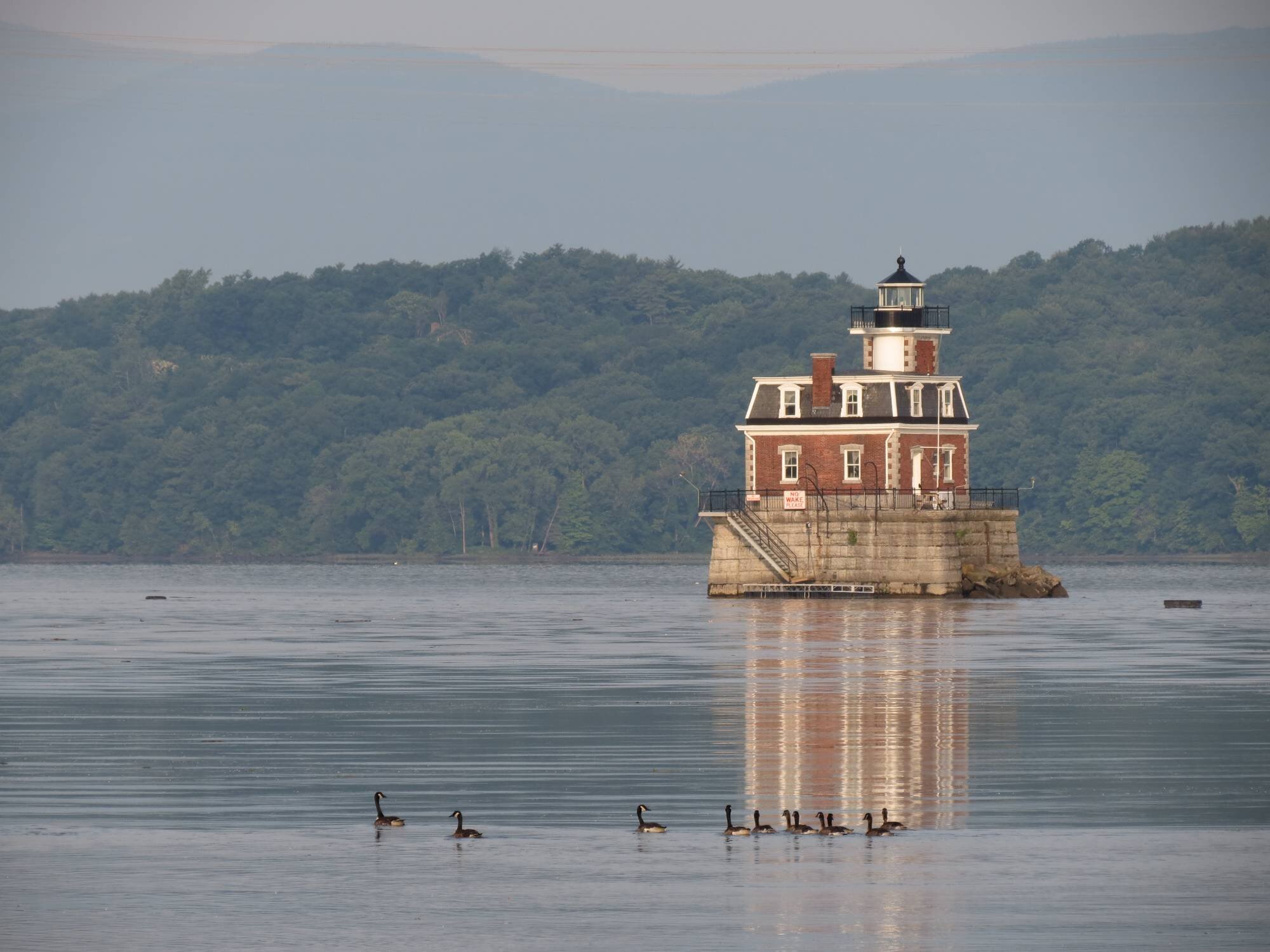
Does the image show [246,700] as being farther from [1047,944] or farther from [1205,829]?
[1047,944]

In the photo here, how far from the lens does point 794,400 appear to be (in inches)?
4213

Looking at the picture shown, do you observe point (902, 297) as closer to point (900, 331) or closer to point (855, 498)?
point (900, 331)

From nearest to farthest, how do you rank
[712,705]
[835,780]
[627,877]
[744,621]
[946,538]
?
[627,877], [835,780], [712,705], [744,621], [946,538]

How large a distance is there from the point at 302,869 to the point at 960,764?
11.8 m

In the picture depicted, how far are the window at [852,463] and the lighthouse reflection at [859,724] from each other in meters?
29.8

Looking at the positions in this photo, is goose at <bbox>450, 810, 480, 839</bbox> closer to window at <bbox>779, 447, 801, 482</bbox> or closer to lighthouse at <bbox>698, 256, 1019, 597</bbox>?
lighthouse at <bbox>698, 256, 1019, 597</bbox>

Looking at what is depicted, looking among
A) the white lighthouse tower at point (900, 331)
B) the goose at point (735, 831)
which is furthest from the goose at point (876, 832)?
the white lighthouse tower at point (900, 331)

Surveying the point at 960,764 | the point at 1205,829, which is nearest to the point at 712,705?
the point at 960,764

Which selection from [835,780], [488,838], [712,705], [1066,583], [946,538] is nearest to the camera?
[488,838]

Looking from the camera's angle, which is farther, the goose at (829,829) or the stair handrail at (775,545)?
the stair handrail at (775,545)

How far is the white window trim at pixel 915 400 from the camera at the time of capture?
106438mm

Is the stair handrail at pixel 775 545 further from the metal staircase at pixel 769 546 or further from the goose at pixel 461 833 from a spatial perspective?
the goose at pixel 461 833

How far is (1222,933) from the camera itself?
22688mm

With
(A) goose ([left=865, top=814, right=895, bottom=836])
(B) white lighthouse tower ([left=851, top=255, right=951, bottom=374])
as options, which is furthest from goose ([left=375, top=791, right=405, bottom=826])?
(B) white lighthouse tower ([left=851, top=255, right=951, bottom=374])
